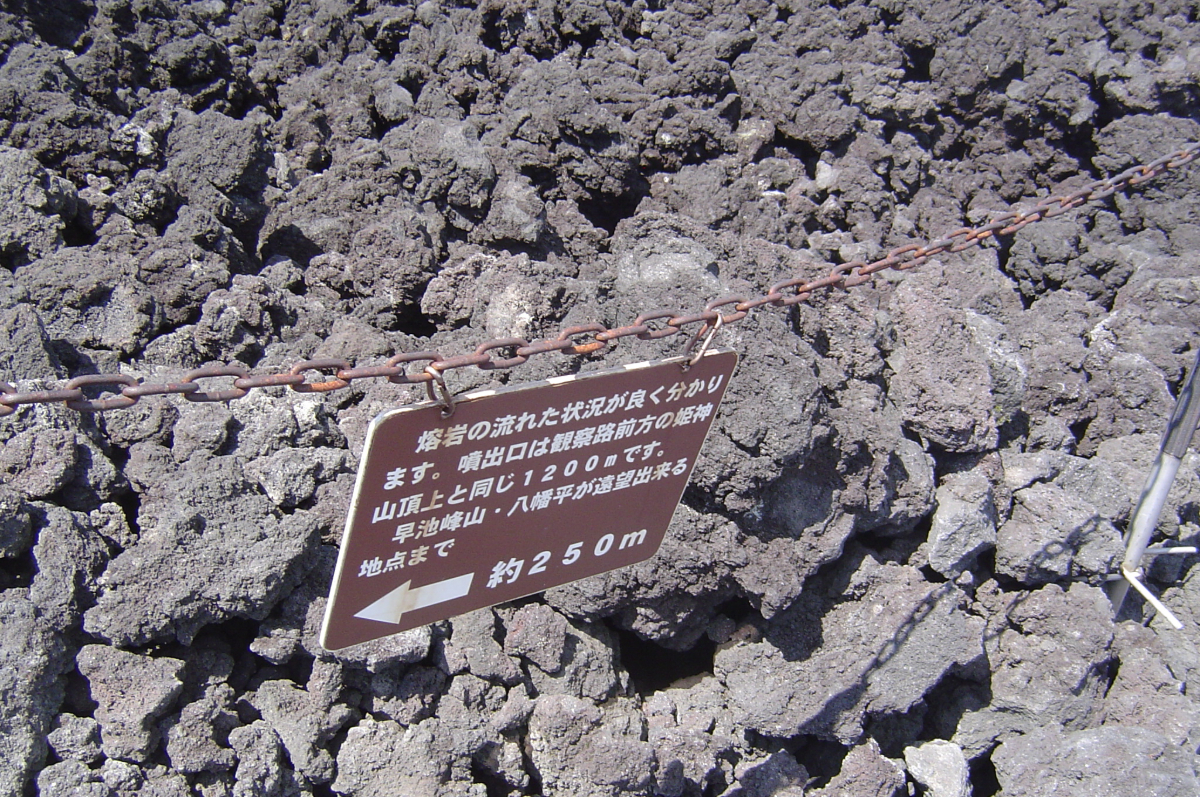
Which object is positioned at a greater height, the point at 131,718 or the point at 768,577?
the point at 768,577

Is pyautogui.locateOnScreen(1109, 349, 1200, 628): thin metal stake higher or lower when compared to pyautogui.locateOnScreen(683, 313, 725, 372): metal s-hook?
lower

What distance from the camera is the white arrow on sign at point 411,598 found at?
1653mm

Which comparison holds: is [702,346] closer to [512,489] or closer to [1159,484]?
[512,489]

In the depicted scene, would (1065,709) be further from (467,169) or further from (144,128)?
(144,128)

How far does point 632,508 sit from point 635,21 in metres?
3.64

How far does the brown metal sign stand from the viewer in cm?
154

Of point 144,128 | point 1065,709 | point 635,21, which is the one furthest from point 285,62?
point 1065,709

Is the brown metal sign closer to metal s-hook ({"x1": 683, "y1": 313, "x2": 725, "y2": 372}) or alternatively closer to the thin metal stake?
metal s-hook ({"x1": 683, "y1": 313, "x2": 725, "y2": 372})

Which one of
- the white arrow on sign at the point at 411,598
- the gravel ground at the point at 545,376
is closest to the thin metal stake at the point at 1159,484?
the gravel ground at the point at 545,376

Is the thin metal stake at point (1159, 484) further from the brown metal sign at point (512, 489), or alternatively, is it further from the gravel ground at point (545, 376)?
the brown metal sign at point (512, 489)

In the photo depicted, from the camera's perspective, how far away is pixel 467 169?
11.0 ft

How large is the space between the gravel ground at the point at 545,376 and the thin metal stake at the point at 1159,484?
5.7 inches

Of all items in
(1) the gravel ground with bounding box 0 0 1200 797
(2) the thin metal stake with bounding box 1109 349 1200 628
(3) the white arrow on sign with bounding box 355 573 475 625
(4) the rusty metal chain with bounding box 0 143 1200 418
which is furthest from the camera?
(2) the thin metal stake with bounding box 1109 349 1200 628

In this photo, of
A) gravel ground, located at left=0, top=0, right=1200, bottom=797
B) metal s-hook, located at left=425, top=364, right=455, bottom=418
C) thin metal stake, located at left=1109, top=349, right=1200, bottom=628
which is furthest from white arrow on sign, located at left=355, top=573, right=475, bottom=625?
thin metal stake, located at left=1109, top=349, right=1200, bottom=628
